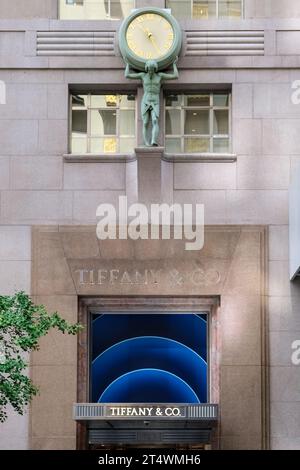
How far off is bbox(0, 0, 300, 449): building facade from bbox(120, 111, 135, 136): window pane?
0.04 m

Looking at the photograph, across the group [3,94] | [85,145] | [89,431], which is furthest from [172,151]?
[89,431]

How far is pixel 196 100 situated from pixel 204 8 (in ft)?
7.89

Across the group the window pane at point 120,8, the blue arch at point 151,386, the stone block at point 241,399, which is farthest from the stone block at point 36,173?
the stone block at point 241,399

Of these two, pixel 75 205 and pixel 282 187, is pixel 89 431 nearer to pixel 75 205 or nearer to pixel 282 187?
pixel 75 205

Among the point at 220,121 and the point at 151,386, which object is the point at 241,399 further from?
the point at 220,121

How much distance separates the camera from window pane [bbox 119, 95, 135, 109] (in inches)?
1213

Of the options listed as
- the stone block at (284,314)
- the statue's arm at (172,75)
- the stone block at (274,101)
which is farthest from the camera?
the stone block at (274,101)

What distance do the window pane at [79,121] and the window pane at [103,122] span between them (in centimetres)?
20

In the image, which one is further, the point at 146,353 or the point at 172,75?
the point at 172,75

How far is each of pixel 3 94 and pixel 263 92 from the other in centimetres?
645

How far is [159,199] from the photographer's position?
29797mm

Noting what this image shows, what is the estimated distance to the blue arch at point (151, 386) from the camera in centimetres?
2973

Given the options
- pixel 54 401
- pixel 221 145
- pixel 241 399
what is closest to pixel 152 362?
pixel 241 399

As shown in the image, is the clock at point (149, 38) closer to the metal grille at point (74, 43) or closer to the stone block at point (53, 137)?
the metal grille at point (74, 43)
